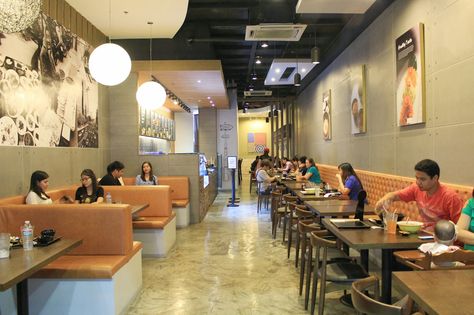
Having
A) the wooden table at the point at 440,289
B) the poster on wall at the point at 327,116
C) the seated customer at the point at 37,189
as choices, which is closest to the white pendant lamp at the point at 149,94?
the seated customer at the point at 37,189

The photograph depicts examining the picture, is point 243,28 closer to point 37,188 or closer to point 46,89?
Result: point 46,89

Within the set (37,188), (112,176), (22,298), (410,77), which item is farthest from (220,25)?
(22,298)

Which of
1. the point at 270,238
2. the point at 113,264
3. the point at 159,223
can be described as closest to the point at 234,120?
the point at 270,238

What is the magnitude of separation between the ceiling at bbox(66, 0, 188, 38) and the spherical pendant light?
3.06m

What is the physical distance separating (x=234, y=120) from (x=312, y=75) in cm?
409

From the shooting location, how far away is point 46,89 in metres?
5.35

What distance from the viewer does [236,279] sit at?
4.53 metres

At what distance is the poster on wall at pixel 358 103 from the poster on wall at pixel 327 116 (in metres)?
1.80

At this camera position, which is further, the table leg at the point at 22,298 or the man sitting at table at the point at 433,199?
the man sitting at table at the point at 433,199

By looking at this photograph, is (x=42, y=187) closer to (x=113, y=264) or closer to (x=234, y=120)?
(x=113, y=264)

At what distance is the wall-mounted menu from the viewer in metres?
10.3

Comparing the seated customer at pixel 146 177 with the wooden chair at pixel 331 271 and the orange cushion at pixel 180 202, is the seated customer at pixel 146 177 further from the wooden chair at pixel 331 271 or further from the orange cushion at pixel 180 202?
the wooden chair at pixel 331 271

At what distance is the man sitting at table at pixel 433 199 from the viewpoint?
3385mm

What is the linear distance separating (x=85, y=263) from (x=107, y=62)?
2.30 metres
